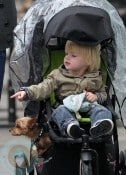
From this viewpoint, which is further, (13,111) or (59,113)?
(13,111)

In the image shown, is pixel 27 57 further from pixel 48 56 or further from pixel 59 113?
pixel 59 113

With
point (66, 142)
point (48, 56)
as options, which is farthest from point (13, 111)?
point (66, 142)

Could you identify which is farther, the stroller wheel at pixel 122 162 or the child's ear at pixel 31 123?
the stroller wheel at pixel 122 162

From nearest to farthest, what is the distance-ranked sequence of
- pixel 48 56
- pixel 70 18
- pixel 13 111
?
1. pixel 70 18
2. pixel 48 56
3. pixel 13 111

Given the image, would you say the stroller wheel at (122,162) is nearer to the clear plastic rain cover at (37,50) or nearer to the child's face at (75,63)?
the clear plastic rain cover at (37,50)

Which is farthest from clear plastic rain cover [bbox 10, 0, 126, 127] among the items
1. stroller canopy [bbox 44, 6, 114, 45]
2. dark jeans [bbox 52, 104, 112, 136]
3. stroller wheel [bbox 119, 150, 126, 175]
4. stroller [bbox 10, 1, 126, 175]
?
dark jeans [bbox 52, 104, 112, 136]

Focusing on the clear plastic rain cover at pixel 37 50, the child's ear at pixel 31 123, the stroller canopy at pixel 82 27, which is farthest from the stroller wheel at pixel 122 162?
the stroller canopy at pixel 82 27

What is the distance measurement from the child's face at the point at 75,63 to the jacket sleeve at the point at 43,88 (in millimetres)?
126

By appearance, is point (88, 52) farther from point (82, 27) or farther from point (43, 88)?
point (43, 88)

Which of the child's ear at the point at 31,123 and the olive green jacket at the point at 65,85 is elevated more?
the olive green jacket at the point at 65,85

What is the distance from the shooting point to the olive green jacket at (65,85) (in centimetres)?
513

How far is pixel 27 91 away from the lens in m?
5.04

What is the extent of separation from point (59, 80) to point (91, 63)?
25 cm

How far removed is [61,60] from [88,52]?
0.38 metres
